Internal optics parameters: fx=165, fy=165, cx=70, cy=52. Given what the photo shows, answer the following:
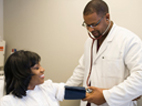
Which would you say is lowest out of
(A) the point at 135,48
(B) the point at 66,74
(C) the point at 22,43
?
(B) the point at 66,74

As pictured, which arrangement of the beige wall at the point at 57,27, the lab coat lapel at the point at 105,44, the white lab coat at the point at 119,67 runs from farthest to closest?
the beige wall at the point at 57,27 → the lab coat lapel at the point at 105,44 → the white lab coat at the point at 119,67

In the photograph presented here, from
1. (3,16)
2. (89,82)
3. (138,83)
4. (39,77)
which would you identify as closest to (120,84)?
(138,83)

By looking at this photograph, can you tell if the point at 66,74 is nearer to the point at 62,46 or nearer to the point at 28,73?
the point at 62,46

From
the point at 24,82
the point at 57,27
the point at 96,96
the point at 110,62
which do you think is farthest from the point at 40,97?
Result: the point at 57,27

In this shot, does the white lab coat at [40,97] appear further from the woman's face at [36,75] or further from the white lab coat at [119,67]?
the white lab coat at [119,67]

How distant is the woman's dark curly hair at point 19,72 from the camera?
1.12m

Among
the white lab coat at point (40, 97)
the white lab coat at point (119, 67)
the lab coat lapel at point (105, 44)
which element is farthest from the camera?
the lab coat lapel at point (105, 44)

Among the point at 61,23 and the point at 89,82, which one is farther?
the point at 61,23

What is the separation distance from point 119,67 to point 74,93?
411 mm

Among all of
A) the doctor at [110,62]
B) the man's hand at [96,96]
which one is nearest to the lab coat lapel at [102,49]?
the doctor at [110,62]

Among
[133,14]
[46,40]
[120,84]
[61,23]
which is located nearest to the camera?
[120,84]

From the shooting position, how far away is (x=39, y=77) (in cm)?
117

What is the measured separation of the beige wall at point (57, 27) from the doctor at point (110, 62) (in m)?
0.34

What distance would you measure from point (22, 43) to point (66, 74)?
896mm
